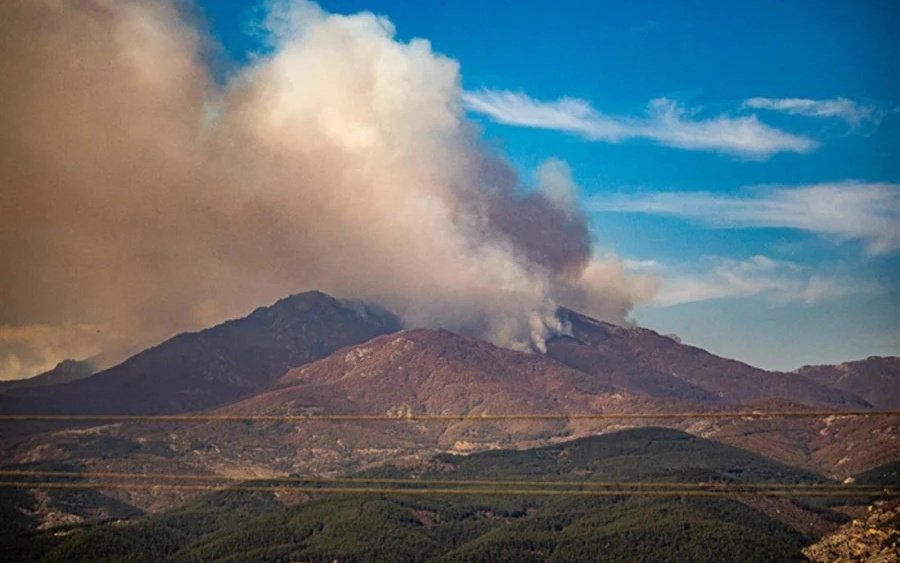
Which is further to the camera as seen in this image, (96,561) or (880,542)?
(96,561)

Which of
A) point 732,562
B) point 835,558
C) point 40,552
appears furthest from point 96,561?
point 835,558

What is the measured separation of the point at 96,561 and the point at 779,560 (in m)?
139

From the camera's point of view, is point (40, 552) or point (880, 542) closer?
point (880, 542)

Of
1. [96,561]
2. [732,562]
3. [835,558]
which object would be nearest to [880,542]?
[835,558]

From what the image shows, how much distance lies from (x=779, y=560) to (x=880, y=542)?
27.6m

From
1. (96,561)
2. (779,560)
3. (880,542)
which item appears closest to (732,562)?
(779,560)

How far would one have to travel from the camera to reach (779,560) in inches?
7840

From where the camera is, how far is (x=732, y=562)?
199 metres

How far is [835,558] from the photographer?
7559 inches

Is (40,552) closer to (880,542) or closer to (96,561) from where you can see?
(96,561)

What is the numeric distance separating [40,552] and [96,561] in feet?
38.3

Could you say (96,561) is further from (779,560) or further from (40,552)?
(779,560)

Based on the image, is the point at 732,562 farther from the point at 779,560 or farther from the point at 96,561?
the point at 96,561

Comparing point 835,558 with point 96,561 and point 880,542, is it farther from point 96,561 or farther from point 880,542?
point 96,561
